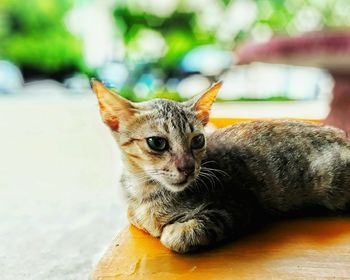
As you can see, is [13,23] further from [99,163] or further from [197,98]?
[197,98]

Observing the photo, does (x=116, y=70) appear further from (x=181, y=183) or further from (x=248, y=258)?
(x=248, y=258)

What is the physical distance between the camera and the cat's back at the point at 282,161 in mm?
1072

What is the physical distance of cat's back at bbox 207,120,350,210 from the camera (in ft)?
3.52

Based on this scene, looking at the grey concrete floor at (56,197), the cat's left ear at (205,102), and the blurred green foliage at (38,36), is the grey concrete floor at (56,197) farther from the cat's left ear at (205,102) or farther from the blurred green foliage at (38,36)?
the blurred green foliage at (38,36)

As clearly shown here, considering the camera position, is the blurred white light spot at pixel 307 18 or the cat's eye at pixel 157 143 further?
the blurred white light spot at pixel 307 18

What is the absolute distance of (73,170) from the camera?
214 centimetres

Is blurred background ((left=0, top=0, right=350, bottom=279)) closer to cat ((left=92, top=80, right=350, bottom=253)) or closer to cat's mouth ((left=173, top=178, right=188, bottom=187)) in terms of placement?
cat ((left=92, top=80, right=350, bottom=253))

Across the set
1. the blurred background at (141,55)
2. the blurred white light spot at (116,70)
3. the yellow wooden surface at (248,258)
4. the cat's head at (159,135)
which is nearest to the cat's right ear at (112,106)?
the cat's head at (159,135)

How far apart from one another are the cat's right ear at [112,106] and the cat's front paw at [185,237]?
27cm

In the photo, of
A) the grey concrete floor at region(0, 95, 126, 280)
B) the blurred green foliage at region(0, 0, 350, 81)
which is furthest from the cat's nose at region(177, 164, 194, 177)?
the blurred green foliage at region(0, 0, 350, 81)

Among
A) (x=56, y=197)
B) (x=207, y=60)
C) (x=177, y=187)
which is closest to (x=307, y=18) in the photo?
(x=207, y=60)

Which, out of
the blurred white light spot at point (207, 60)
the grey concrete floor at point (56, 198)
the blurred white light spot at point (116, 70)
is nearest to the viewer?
the grey concrete floor at point (56, 198)

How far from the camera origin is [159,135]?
96 centimetres

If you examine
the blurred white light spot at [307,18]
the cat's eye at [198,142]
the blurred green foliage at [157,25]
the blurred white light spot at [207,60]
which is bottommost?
the cat's eye at [198,142]
